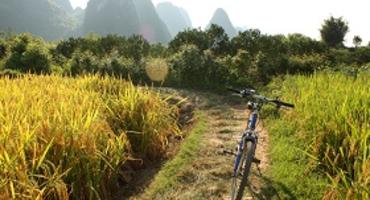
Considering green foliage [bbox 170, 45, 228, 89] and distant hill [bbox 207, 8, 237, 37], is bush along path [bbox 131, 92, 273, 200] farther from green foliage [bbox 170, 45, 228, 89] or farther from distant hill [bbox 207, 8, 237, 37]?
distant hill [bbox 207, 8, 237, 37]

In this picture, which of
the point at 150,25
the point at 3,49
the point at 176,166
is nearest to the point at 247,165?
the point at 176,166

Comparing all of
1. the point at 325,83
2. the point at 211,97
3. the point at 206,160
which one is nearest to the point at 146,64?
the point at 211,97

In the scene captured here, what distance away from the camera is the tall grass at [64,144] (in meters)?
5.19

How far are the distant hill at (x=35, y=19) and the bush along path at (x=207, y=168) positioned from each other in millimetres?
119497

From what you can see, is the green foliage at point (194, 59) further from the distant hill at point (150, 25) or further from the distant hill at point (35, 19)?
the distant hill at point (150, 25)

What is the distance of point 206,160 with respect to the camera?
25.6 feet

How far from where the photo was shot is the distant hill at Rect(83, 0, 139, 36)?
134m

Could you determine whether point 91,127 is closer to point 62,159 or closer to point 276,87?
point 62,159

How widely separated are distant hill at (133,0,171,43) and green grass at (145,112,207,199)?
132m

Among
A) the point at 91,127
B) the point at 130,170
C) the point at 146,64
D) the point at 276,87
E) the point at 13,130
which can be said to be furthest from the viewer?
the point at 146,64

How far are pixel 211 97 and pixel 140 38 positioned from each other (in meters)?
10.7

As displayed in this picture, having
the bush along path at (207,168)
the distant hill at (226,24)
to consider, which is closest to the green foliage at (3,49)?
the bush along path at (207,168)

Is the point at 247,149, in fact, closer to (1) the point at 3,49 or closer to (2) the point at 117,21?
(1) the point at 3,49

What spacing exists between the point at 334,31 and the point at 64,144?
1316 inches
